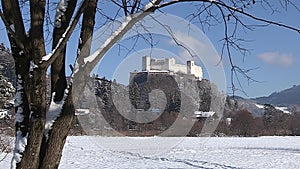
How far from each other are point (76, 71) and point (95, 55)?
0.15 meters

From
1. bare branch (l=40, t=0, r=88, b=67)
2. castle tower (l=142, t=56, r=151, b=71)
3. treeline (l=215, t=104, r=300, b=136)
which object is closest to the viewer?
bare branch (l=40, t=0, r=88, b=67)

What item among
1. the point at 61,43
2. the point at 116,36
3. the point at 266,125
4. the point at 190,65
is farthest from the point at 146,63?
the point at 266,125

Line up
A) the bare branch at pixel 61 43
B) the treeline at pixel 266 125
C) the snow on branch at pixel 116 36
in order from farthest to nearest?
the treeline at pixel 266 125 → the snow on branch at pixel 116 36 → the bare branch at pixel 61 43

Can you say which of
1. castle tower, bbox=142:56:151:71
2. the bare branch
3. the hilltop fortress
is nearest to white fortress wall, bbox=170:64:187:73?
the hilltop fortress

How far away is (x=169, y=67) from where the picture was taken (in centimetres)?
325

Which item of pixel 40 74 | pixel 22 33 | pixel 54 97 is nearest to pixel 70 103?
pixel 54 97

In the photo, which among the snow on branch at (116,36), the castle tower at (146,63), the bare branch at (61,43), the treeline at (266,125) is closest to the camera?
the bare branch at (61,43)

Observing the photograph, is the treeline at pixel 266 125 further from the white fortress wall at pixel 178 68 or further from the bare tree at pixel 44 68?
the bare tree at pixel 44 68

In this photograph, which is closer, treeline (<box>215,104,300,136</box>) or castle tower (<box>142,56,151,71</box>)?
castle tower (<box>142,56,151,71</box>)

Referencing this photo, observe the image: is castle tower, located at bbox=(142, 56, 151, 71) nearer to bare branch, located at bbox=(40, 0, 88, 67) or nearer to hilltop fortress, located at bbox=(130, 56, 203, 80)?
hilltop fortress, located at bbox=(130, 56, 203, 80)

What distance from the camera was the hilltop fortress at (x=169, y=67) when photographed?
3186 mm

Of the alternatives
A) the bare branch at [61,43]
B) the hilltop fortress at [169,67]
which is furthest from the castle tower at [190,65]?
the bare branch at [61,43]

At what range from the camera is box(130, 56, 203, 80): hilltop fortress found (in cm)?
319

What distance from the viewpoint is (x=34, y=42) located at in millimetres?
2180
